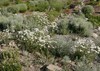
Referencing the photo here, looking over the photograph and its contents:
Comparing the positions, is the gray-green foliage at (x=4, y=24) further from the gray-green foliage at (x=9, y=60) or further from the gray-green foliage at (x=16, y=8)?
the gray-green foliage at (x=16, y=8)

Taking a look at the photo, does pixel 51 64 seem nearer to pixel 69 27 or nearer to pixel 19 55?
pixel 19 55

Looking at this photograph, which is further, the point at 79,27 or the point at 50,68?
the point at 79,27

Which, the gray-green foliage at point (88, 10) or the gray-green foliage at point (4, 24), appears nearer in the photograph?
the gray-green foliage at point (4, 24)

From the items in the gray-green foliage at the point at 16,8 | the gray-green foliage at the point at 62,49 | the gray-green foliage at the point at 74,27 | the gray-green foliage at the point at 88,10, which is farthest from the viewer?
the gray-green foliage at the point at 16,8

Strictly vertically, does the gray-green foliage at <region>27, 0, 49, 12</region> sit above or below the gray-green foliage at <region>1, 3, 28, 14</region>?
below

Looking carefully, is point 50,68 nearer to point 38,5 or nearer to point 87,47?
point 87,47

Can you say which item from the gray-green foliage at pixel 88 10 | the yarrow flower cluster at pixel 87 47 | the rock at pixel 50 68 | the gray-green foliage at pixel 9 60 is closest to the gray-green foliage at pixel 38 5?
the gray-green foliage at pixel 88 10

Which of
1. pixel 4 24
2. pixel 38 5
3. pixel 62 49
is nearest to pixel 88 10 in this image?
pixel 38 5

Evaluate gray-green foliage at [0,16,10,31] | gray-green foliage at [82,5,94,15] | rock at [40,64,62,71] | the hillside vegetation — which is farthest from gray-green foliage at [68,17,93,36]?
rock at [40,64,62,71]

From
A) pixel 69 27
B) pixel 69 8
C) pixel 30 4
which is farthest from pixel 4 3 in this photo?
pixel 69 27

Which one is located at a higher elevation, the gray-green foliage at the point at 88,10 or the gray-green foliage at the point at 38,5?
the gray-green foliage at the point at 88,10

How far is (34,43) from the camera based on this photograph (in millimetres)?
9133

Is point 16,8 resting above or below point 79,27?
below

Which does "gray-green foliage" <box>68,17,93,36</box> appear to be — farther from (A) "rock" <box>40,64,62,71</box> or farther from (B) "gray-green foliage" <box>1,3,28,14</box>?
(B) "gray-green foliage" <box>1,3,28,14</box>
